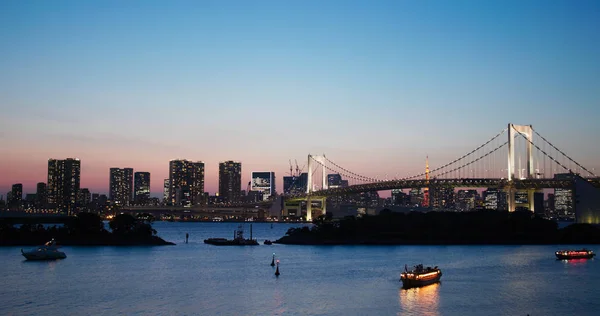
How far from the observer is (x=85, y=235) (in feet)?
256

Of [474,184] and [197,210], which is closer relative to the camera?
[474,184]

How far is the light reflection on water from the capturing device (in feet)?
107

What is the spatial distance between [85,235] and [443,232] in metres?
43.1

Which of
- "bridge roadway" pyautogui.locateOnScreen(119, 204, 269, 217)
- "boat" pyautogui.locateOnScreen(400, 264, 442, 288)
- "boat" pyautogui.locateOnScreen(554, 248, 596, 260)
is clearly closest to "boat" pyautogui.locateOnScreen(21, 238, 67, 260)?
"boat" pyautogui.locateOnScreen(400, 264, 442, 288)

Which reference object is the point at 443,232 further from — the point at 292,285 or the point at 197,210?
the point at 197,210

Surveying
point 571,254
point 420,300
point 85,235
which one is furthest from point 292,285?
point 85,235

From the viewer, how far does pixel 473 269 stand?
168 feet

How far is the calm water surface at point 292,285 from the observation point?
3328 cm

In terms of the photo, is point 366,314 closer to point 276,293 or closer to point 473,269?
point 276,293

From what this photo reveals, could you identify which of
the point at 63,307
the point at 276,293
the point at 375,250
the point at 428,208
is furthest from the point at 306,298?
the point at 428,208

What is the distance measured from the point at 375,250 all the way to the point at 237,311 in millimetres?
41034

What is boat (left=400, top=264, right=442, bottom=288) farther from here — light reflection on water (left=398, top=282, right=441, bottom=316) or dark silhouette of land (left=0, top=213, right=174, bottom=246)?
dark silhouette of land (left=0, top=213, right=174, bottom=246)

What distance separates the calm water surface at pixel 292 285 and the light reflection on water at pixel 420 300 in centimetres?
5

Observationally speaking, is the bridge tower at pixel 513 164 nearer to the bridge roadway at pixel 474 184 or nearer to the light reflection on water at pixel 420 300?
the bridge roadway at pixel 474 184
